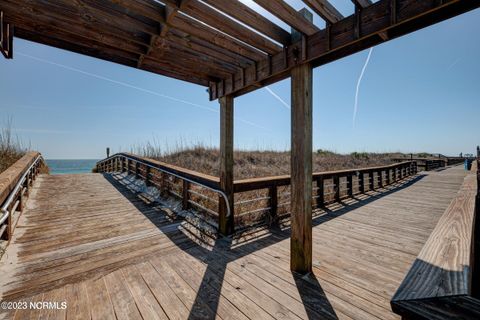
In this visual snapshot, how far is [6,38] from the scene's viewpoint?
1.75 metres

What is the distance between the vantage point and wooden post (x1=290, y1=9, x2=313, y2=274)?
2285 millimetres

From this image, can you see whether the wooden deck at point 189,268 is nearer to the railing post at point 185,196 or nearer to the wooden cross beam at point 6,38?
the railing post at point 185,196

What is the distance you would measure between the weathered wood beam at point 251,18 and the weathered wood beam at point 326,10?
17.4 inches

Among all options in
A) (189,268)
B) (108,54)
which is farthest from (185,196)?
(108,54)

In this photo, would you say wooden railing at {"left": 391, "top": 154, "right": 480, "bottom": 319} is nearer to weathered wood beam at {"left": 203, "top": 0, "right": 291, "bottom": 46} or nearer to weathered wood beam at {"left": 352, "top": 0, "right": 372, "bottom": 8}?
weathered wood beam at {"left": 352, "top": 0, "right": 372, "bottom": 8}

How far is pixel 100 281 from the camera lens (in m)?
2.14

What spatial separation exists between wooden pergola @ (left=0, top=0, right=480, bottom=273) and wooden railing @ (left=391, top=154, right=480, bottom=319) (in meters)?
1.24

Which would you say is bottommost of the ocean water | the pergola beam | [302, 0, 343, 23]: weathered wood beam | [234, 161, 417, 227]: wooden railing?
the ocean water

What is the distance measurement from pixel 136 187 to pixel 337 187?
5754 mm

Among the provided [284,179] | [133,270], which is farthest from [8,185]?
[284,179]

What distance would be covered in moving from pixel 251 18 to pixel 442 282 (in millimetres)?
2117

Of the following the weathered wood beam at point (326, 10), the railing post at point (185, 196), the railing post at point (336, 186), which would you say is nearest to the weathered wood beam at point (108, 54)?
the weathered wood beam at point (326, 10)

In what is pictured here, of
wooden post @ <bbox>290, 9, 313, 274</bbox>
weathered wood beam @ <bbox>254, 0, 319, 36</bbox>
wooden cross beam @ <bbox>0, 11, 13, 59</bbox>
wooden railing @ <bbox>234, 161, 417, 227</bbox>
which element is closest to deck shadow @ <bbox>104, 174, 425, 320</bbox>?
wooden post @ <bbox>290, 9, 313, 274</bbox>

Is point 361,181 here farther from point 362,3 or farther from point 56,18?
point 56,18
